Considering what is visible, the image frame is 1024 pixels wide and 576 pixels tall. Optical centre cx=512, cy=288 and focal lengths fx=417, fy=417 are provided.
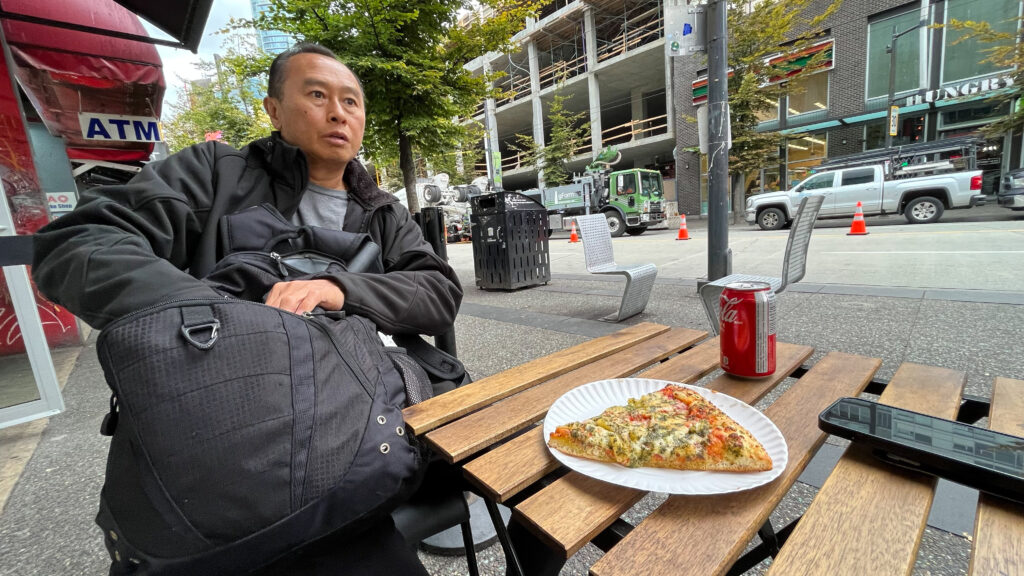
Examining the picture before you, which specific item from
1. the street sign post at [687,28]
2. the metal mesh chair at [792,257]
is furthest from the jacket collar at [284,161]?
the street sign post at [687,28]

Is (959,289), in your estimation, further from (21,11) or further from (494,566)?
(21,11)

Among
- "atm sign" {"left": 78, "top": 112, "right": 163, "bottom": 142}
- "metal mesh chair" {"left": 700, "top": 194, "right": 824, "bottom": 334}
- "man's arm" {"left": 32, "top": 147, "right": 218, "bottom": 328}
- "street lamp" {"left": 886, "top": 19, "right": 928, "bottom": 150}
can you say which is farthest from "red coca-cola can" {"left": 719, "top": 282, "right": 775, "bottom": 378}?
"street lamp" {"left": 886, "top": 19, "right": 928, "bottom": 150}

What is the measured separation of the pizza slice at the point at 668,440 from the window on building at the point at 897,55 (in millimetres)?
21421

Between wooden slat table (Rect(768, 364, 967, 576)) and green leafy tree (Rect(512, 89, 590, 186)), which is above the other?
green leafy tree (Rect(512, 89, 590, 186))

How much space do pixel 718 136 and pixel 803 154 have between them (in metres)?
17.5

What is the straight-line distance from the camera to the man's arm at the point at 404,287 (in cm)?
124

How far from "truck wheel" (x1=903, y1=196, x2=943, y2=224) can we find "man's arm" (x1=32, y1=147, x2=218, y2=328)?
1518 centimetres

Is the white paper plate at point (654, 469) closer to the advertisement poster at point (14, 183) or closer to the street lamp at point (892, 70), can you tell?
the advertisement poster at point (14, 183)

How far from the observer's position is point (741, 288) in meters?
1.16

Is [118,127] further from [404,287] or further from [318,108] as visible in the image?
[404,287]

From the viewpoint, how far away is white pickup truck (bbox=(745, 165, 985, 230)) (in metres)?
10.5

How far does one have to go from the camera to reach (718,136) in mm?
4215

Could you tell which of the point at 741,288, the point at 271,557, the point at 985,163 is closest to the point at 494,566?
the point at 271,557

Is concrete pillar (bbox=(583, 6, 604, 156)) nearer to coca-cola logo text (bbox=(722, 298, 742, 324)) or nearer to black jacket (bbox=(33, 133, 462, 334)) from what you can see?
black jacket (bbox=(33, 133, 462, 334))
